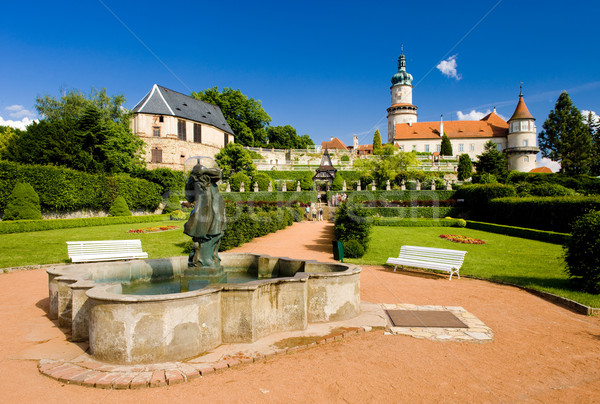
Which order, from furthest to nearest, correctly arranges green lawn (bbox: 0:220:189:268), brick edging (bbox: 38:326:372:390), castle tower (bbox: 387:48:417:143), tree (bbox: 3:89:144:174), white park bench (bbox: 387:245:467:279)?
castle tower (bbox: 387:48:417:143) < tree (bbox: 3:89:144:174) < green lawn (bbox: 0:220:189:268) < white park bench (bbox: 387:245:467:279) < brick edging (bbox: 38:326:372:390)

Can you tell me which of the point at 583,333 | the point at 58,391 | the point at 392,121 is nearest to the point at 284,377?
the point at 58,391

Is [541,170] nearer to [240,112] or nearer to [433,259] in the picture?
[240,112]

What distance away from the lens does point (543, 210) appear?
2184cm

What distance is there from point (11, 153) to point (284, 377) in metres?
41.1

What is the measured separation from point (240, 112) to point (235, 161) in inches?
860

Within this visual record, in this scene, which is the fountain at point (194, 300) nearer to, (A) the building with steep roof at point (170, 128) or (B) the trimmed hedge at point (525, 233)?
(B) the trimmed hedge at point (525, 233)

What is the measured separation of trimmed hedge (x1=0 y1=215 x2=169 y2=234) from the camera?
62.9 feet

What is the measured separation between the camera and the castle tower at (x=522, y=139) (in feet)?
217

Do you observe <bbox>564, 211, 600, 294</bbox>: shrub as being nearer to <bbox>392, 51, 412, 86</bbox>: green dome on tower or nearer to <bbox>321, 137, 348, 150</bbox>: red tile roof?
<bbox>321, 137, 348, 150</bbox>: red tile roof

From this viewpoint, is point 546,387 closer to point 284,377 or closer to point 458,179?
point 284,377

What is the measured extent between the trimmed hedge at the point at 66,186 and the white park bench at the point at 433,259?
25.2 m

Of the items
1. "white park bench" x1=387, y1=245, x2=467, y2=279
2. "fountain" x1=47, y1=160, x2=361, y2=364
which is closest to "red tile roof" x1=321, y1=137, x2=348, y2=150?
"white park bench" x1=387, y1=245, x2=467, y2=279

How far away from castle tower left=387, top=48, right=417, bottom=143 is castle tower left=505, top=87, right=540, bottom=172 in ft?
75.7

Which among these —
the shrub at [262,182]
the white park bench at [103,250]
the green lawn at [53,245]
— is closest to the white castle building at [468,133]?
the shrub at [262,182]
